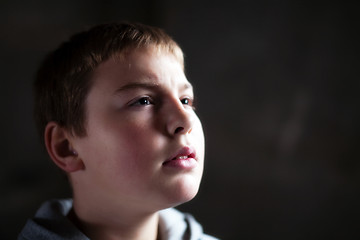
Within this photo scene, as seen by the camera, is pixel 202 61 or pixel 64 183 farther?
pixel 64 183

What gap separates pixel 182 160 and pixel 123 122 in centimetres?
13

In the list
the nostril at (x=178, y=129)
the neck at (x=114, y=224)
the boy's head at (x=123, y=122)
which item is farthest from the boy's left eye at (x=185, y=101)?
the neck at (x=114, y=224)

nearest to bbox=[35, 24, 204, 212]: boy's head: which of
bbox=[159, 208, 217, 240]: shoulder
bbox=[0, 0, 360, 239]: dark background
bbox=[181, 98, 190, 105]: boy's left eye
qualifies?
bbox=[181, 98, 190, 105]: boy's left eye

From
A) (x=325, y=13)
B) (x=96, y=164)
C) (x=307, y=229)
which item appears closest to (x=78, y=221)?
(x=96, y=164)

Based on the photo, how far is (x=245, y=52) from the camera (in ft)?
3.65

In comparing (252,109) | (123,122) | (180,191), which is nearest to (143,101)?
(123,122)

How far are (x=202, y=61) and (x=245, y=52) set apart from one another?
0.16 meters

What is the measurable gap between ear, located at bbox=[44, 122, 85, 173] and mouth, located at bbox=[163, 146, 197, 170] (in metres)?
0.22

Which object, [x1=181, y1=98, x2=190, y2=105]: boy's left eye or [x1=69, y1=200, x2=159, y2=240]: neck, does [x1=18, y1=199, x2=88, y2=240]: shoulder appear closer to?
[x1=69, y1=200, x2=159, y2=240]: neck

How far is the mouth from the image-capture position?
0.68 meters

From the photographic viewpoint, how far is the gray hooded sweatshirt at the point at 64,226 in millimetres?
747

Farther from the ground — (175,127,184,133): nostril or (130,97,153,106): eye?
(130,97,153,106): eye

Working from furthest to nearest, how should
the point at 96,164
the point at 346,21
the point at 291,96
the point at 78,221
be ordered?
the point at 291,96
the point at 346,21
the point at 78,221
the point at 96,164

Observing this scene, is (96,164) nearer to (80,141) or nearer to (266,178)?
(80,141)
